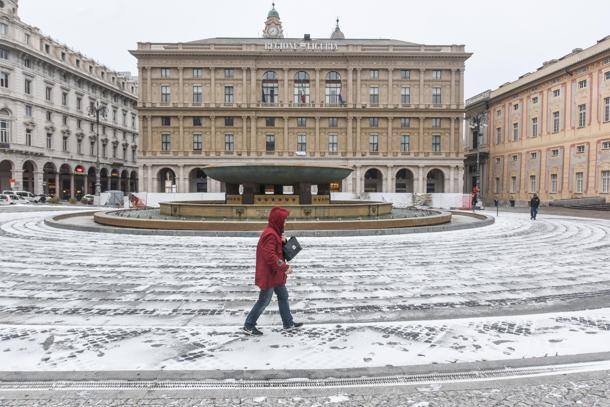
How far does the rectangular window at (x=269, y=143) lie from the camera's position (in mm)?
52906

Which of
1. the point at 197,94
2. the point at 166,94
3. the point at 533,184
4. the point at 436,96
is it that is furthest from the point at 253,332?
the point at 436,96

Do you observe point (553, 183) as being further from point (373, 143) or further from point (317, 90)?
point (317, 90)

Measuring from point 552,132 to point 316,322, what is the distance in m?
47.8

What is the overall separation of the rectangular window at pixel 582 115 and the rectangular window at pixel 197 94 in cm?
4230

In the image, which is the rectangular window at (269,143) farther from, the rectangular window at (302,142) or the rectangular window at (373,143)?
the rectangular window at (373,143)

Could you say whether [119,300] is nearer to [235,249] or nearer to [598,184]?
[235,249]

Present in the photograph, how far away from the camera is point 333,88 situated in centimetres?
5288

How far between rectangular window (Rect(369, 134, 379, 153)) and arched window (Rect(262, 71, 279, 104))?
13199 millimetres

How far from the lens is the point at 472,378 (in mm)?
4090

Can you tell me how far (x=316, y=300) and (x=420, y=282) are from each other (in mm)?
2425

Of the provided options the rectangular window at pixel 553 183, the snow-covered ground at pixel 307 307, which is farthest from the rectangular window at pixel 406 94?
the snow-covered ground at pixel 307 307

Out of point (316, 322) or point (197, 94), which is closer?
point (316, 322)

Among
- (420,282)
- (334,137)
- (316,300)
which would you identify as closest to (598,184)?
(334,137)

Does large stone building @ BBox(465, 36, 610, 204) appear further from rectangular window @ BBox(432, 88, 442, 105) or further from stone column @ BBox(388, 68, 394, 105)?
stone column @ BBox(388, 68, 394, 105)
